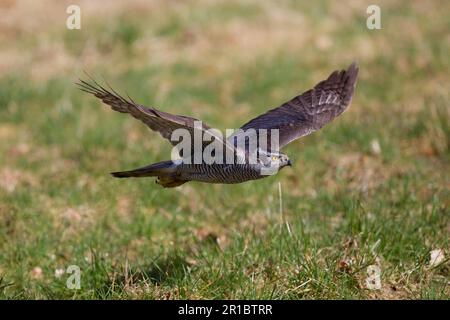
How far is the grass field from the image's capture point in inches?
199

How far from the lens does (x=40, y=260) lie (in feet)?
18.8

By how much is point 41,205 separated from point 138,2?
6.13 metres

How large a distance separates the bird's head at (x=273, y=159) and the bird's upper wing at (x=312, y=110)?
336mm

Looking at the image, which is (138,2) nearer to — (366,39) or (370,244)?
(366,39)

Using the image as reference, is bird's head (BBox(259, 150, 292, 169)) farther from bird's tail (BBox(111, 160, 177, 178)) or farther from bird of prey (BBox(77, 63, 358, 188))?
bird's tail (BBox(111, 160, 177, 178))

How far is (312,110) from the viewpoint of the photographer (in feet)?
19.3

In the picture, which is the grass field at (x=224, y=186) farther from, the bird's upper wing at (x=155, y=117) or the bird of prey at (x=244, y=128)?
the bird's upper wing at (x=155, y=117)

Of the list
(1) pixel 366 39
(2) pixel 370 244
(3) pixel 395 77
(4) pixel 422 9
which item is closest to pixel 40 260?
(2) pixel 370 244

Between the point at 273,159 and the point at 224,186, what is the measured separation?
1.99 meters

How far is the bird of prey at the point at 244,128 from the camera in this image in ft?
14.6

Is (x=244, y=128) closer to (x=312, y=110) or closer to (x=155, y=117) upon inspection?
(x=312, y=110)

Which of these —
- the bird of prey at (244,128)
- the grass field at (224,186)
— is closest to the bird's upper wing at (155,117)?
the bird of prey at (244,128)

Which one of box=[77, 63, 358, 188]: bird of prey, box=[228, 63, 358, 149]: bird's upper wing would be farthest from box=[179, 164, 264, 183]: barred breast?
box=[228, 63, 358, 149]: bird's upper wing

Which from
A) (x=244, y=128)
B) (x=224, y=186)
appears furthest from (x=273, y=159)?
(x=224, y=186)
